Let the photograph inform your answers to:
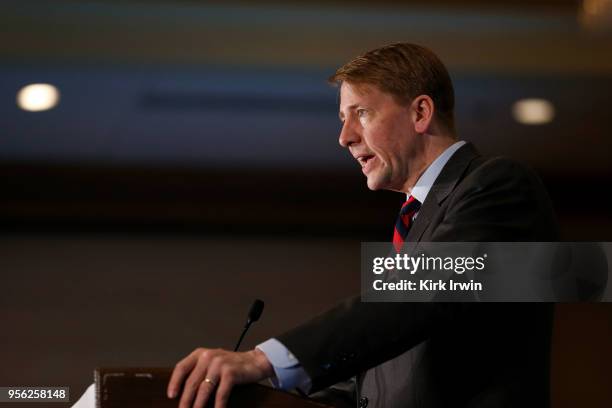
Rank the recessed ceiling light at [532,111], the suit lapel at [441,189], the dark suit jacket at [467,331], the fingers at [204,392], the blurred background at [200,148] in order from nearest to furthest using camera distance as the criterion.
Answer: the fingers at [204,392] → the dark suit jacket at [467,331] → the suit lapel at [441,189] → the blurred background at [200,148] → the recessed ceiling light at [532,111]

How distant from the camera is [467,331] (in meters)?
1.09

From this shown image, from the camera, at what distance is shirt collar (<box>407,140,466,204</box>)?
1.35 m

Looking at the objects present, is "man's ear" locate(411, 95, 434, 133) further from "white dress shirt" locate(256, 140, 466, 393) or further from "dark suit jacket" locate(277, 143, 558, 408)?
"white dress shirt" locate(256, 140, 466, 393)

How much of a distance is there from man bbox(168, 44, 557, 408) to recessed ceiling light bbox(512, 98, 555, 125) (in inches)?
95.1

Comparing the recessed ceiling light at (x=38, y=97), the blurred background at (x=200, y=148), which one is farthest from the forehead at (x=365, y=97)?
the recessed ceiling light at (x=38, y=97)

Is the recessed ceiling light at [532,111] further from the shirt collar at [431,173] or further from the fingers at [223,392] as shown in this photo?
the fingers at [223,392]

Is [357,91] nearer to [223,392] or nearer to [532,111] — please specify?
[223,392]

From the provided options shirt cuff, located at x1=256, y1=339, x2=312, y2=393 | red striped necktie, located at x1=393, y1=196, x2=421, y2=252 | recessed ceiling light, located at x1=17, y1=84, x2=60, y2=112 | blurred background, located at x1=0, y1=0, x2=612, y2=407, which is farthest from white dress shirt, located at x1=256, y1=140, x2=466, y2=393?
recessed ceiling light, located at x1=17, y1=84, x2=60, y2=112

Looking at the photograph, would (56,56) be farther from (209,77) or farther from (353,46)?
(353,46)

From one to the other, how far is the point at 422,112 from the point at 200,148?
219 cm

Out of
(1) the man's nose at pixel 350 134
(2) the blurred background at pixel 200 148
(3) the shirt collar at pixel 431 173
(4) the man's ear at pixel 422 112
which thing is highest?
(2) the blurred background at pixel 200 148

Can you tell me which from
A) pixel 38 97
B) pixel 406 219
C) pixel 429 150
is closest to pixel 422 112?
pixel 429 150

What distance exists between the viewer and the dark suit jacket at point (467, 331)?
96cm

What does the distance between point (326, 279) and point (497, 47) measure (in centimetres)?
126
